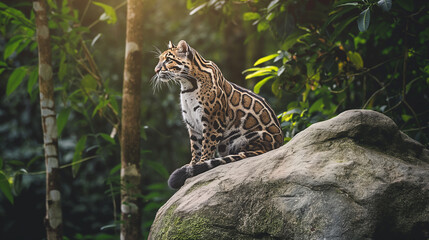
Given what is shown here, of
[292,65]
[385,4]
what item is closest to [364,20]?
[385,4]

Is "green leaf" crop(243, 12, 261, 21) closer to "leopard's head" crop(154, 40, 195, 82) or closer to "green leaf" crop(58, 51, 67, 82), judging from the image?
"leopard's head" crop(154, 40, 195, 82)

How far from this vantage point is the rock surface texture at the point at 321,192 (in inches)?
119

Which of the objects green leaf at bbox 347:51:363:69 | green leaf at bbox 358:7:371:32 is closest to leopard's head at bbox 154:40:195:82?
green leaf at bbox 358:7:371:32

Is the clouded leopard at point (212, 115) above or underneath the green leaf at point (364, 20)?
underneath

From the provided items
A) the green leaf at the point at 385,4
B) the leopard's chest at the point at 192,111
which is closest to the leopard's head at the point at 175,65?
the leopard's chest at the point at 192,111

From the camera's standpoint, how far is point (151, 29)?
39.2 feet

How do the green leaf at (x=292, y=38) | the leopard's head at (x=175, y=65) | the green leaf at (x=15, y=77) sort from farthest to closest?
the green leaf at (x=15, y=77)
the green leaf at (x=292, y=38)
the leopard's head at (x=175, y=65)

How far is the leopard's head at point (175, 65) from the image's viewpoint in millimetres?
4219

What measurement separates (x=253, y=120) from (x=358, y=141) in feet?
4.06

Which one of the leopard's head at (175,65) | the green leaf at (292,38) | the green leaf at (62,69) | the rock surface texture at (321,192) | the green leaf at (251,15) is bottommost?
the rock surface texture at (321,192)

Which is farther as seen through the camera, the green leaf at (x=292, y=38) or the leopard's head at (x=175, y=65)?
the green leaf at (x=292, y=38)

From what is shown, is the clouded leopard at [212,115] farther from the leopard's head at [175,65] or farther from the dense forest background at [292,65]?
the dense forest background at [292,65]

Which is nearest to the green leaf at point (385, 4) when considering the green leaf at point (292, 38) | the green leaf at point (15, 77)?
the green leaf at point (292, 38)

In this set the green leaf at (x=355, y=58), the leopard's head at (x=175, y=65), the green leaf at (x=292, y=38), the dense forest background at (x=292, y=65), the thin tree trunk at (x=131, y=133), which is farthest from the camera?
the green leaf at (x=355, y=58)
